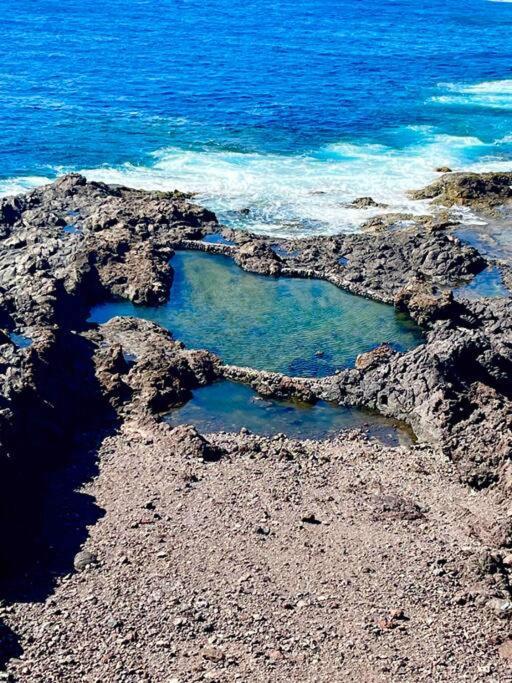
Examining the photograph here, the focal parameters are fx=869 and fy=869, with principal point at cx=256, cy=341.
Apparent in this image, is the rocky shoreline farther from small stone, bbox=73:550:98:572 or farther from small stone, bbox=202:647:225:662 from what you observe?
small stone, bbox=73:550:98:572

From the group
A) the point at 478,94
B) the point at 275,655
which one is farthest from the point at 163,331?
the point at 478,94

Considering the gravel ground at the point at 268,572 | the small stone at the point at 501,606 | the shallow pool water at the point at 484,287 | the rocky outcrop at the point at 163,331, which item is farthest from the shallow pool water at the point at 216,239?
the small stone at the point at 501,606

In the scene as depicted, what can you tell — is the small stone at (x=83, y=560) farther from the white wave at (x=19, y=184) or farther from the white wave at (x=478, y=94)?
the white wave at (x=478, y=94)

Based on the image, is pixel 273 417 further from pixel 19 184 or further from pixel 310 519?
pixel 19 184

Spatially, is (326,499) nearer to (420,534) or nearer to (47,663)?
(420,534)

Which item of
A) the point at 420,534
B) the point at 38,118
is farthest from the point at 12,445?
the point at 38,118
